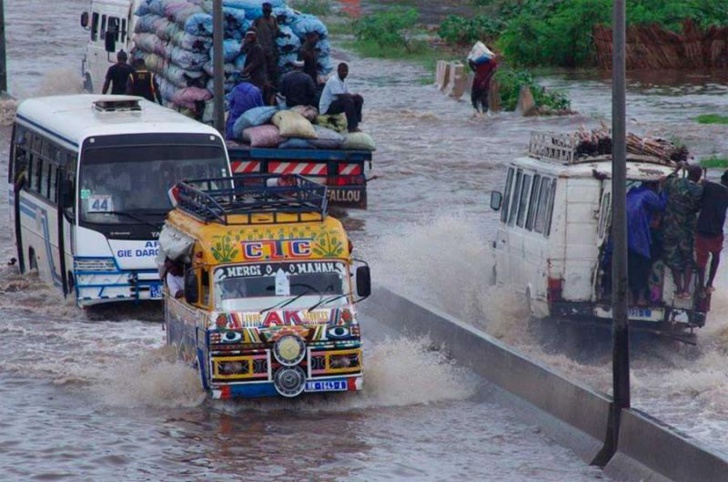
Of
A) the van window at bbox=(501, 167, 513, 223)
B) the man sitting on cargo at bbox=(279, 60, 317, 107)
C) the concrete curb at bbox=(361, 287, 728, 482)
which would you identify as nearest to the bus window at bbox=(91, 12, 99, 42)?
the man sitting on cargo at bbox=(279, 60, 317, 107)

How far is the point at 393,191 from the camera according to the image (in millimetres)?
30281

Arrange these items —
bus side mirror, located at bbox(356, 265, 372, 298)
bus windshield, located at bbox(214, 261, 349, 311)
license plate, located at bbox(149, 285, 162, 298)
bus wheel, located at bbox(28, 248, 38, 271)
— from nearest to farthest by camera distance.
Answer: bus windshield, located at bbox(214, 261, 349, 311) → bus side mirror, located at bbox(356, 265, 372, 298) → license plate, located at bbox(149, 285, 162, 298) → bus wheel, located at bbox(28, 248, 38, 271)

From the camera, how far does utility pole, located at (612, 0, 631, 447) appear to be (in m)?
13.1

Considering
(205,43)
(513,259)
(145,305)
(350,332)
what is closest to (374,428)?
(350,332)

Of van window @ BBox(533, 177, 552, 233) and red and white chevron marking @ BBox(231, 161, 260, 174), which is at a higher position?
van window @ BBox(533, 177, 552, 233)

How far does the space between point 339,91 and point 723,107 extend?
609 inches

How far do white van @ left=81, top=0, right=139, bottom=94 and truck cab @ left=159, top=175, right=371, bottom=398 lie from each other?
68.0 ft

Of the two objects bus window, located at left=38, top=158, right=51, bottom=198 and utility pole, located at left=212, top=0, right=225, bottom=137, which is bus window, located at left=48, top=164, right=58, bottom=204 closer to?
bus window, located at left=38, top=158, right=51, bottom=198

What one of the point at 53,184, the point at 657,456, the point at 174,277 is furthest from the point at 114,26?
the point at 657,456

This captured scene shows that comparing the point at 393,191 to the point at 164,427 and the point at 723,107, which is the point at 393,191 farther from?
the point at 164,427

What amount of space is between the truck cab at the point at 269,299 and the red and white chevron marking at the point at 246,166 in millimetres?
9995

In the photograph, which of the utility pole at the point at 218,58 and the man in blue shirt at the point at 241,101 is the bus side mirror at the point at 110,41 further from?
the utility pole at the point at 218,58

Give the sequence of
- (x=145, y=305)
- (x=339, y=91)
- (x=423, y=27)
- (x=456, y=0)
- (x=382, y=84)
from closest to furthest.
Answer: (x=145, y=305), (x=339, y=91), (x=382, y=84), (x=423, y=27), (x=456, y=0)

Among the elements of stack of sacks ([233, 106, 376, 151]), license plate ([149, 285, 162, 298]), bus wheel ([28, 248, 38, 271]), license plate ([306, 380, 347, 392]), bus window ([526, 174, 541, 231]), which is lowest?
bus wheel ([28, 248, 38, 271])
